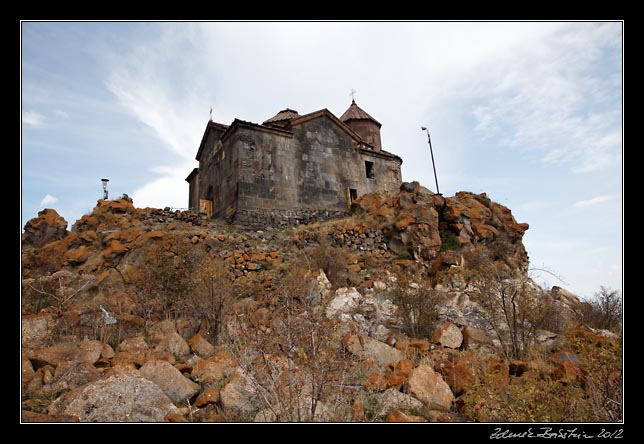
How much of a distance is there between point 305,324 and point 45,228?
10695 millimetres

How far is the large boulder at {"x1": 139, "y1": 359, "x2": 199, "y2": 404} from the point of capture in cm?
335

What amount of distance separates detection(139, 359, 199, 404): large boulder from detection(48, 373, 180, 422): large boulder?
25 centimetres

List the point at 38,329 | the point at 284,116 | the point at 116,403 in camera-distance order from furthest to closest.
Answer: the point at 284,116 → the point at 38,329 → the point at 116,403

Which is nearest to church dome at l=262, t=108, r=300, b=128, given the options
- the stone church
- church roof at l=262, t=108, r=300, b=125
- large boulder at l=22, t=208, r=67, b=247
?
church roof at l=262, t=108, r=300, b=125

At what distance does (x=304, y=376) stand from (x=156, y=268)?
4542 mm

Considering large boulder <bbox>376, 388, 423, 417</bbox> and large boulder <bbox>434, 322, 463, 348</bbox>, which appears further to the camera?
large boulder <bbox>434, 322, 463, 348</bbox>

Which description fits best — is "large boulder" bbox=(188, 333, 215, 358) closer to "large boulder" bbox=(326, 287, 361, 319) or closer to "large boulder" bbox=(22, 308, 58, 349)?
"large boulder" bbox=(22, 308, 58, 349)

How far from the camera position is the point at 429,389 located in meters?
3.33

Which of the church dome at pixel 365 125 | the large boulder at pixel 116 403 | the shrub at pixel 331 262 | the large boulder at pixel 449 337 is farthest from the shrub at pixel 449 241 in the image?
the church dome at pixel 365 125

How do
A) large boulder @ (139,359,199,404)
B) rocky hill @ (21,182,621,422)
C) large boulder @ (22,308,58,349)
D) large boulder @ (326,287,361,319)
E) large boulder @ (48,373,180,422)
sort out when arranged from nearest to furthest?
large boulder @ (48,373,180,422) < rocky hill @ (21,182,621,422) < large boulder @ (139,359,199,404) < large boulder @ (22,308,58,349) < large boulder @ (326,287,361,319)

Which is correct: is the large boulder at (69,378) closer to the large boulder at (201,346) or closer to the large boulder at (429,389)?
the large boulder at (201,346)

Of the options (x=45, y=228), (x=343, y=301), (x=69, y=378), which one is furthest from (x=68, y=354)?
(x=45, y=228)

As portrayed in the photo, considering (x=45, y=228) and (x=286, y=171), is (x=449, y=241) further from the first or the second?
(x=45, y=228)

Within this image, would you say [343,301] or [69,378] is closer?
[69,378]
